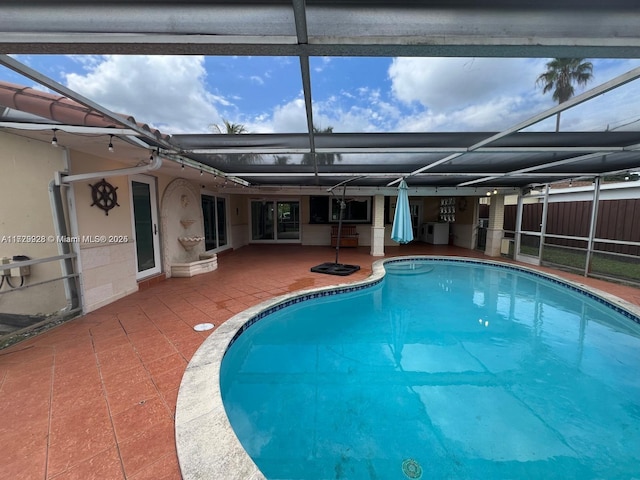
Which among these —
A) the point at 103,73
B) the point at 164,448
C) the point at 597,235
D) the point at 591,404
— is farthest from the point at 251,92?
the point at 597,235

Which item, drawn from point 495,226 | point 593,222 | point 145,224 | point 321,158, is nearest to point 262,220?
point 145,224

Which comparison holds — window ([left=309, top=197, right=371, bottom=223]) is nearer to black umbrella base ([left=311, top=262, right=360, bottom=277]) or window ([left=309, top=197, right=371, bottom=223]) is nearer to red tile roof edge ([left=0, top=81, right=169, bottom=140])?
black umbrella base ([left=311, top=262, right=360, bottom=277])

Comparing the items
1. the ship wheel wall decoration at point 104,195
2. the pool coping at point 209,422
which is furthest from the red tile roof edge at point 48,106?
the pool coping at point 209,422

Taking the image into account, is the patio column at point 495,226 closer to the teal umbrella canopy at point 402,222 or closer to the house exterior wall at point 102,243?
the teal umbrella canopy at point 402,222

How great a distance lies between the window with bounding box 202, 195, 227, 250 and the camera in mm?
8172

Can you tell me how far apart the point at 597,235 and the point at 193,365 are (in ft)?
46.2

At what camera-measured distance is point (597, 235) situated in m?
9.68

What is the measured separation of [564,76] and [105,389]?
491 cm

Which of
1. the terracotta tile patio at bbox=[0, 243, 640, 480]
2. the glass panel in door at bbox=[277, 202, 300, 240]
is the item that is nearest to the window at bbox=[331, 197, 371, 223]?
the glass panel in door at bbox=[277, 202, 300, 240]

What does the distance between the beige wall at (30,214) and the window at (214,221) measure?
4086 millimetres

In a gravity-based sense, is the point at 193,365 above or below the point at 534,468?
above

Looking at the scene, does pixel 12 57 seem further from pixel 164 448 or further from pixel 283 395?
pixel 283 395

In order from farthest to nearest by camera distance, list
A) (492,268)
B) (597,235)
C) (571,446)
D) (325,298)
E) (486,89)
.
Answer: (597,235), (492,268), (325,298), (486,89), (571,446)

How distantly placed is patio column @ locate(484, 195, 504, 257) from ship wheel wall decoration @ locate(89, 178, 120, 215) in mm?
11597
